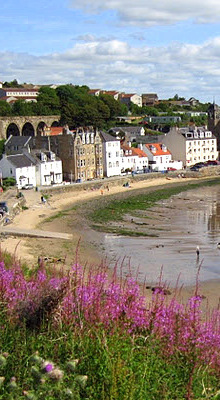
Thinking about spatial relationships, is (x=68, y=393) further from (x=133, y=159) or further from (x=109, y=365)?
(x=133, y=159)

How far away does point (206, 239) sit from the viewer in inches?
1133

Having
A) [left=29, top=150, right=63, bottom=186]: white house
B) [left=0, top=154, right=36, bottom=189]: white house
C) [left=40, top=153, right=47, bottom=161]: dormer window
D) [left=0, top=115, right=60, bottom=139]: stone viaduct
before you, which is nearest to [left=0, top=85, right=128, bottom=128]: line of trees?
[left=0, top=115, right=60, bottom=139]: stone viaduct

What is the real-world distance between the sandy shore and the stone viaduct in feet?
76.2

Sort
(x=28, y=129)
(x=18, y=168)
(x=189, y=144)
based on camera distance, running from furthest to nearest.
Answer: (x=28, y=129), (x=189, y=144), (x=18, y=168)

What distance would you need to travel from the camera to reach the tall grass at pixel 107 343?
250 inches

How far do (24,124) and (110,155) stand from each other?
22.1 m

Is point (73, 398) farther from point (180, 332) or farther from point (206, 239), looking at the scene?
point (206, 239)

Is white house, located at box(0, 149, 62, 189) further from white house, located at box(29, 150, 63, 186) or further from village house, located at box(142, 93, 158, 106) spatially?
village house, located at box(142, 93, 158, 106)

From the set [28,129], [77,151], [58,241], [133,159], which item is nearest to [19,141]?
[77,151]

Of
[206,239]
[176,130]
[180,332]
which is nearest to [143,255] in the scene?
[206,239]

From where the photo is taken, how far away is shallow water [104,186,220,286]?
2128 centimetres

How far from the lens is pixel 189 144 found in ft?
229

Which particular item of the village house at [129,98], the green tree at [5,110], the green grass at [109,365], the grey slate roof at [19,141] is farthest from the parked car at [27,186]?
the village house at [129,98]

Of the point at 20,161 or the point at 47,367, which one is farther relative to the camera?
the point at 20,161
